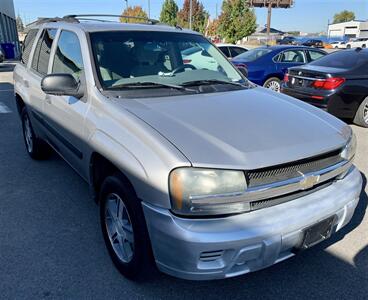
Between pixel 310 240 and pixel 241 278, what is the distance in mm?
614

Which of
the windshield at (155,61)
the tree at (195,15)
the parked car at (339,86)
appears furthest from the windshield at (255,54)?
the tree at (195,15)

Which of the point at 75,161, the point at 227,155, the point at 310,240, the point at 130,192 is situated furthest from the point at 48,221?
the point at 310,240

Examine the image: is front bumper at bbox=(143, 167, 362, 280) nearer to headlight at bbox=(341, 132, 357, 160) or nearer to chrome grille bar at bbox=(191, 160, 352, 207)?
chrome grille bar at bbox=(191, 160, 352, 207)

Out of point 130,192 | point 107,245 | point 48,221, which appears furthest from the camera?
point 48,221

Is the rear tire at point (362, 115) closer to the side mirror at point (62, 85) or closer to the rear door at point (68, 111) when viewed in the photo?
the rear door at point (68, 111)

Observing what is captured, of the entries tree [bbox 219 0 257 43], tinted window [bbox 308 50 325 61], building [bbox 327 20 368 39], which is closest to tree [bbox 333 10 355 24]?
building [bbox 327 20 368 39]

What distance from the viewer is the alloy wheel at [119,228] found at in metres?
2.52

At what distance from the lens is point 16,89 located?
5125 mm

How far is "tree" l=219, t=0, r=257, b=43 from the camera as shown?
35.2 metres

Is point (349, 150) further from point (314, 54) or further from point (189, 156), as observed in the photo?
point (314, 54)

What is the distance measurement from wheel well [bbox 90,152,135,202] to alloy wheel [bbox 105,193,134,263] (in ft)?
0.64

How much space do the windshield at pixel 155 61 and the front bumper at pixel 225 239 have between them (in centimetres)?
134

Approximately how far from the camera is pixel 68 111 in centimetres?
319

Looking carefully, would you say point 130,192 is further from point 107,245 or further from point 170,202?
point 107,245
